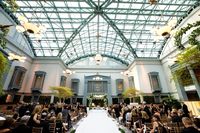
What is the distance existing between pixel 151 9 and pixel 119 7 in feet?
11.7

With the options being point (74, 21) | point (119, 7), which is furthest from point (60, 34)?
point (119, 7)

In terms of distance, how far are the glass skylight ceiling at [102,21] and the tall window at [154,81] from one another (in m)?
4.01

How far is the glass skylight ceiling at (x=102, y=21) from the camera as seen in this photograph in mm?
14586

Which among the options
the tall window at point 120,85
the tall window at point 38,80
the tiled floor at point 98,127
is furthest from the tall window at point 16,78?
A: the tall window at point 120,85

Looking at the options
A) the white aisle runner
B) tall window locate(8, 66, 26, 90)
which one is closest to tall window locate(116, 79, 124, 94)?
the white aisle runner

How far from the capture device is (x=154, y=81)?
19.1 metres

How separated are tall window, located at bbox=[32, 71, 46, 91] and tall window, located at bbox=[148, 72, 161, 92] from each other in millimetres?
15636

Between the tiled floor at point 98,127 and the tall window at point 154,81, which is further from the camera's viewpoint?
the tall window at point 154,81

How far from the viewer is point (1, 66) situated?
5.17 metres

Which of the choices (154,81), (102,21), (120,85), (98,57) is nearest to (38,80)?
(98,57)

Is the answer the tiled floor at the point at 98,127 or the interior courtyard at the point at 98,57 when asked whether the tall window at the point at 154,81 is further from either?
the tiled floor at the point at 98,127

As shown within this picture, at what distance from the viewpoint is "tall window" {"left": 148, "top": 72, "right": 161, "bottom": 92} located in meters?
18.4

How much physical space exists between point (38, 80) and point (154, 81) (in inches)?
662

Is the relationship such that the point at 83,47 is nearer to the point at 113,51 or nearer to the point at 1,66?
the point at 113,51
